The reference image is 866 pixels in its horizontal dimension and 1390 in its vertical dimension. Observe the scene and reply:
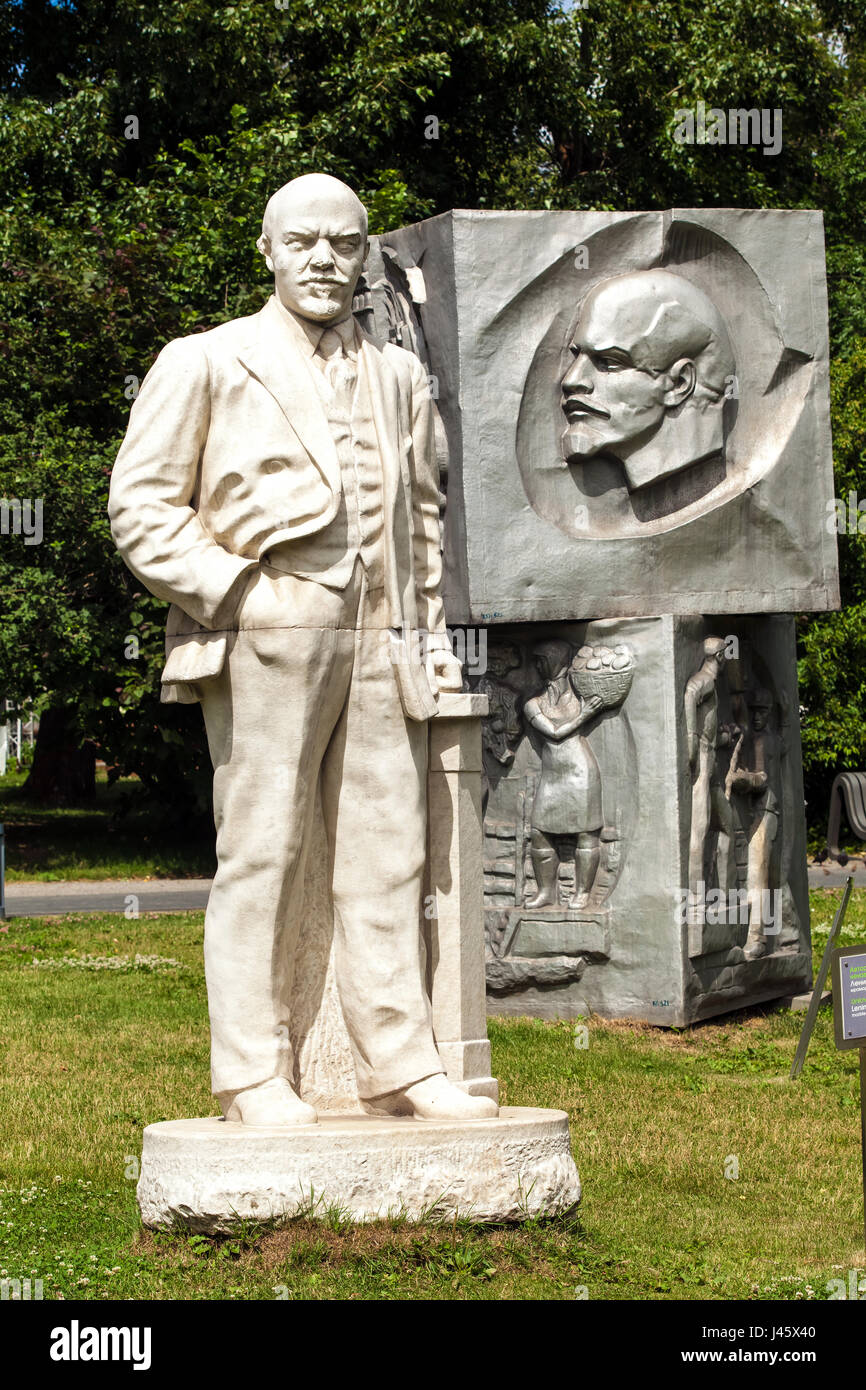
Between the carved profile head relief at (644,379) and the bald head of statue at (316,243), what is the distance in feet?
16.9

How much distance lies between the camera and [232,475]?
229 inches

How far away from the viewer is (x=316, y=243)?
591cm

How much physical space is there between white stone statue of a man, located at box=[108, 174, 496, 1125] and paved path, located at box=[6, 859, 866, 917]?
34.6 feet

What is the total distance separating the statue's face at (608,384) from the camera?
11008 millimetres

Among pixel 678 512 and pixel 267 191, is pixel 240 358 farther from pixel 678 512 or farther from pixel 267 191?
pixel 267 191

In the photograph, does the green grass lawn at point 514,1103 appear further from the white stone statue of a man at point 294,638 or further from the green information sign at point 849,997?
the green information sign at point 849,997

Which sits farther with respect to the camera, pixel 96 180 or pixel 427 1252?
pixel 96 180

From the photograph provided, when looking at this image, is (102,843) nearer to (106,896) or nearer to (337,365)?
(106,896)

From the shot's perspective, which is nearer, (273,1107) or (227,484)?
(273,1107)

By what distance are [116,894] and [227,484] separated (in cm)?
1289

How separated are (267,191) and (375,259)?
8.20 m

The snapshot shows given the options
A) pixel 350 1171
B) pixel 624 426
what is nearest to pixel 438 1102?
pixel 350 1171

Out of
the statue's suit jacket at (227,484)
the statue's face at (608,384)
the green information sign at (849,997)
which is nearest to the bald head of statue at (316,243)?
the statue's suit jacket at (227,484)

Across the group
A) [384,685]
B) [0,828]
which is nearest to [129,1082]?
[384,685]
